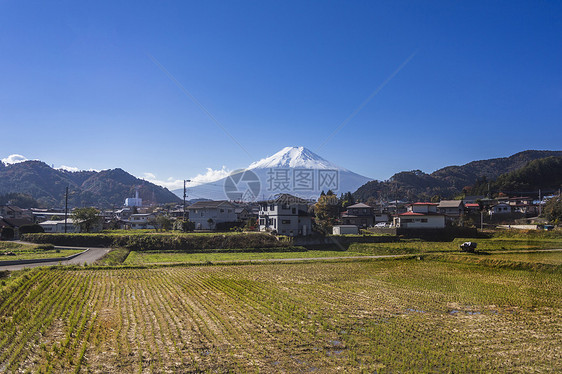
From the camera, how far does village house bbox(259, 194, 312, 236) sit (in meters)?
37.1

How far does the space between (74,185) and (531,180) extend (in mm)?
181938

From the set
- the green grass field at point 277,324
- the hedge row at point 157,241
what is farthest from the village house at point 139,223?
the green grass field at point 277,324

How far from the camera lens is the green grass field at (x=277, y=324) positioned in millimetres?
7145

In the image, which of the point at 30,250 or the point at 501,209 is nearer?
the point at 30,250

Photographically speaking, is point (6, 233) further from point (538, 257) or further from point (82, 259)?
point (538, 257)

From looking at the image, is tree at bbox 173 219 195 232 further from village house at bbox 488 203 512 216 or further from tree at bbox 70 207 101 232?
village house at bbox 488 203 512 216

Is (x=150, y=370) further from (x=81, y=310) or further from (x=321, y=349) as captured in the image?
(x=81, y=310)

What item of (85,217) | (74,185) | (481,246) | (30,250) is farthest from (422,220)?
(74,185)

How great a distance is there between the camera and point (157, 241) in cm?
3086

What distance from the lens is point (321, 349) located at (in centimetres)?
790

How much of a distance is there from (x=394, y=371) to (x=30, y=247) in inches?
1237

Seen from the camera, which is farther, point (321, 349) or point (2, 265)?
point (2, 265)

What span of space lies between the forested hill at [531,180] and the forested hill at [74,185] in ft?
428

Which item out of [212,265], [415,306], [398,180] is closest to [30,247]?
[212,265]
